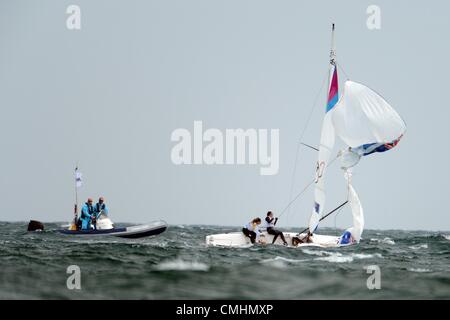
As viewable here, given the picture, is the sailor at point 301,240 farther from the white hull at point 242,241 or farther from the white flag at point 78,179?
the white flag at point 78,179

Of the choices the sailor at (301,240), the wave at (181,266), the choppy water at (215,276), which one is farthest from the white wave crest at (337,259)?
the wave at (181,266)

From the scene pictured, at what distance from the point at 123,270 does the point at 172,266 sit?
1.74 m

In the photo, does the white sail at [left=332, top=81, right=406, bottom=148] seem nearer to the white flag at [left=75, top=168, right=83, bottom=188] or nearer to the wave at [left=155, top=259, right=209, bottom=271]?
the wave at [left=155, top=259, right=209, bottom=271]

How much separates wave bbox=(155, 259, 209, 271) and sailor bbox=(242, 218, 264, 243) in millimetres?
7774

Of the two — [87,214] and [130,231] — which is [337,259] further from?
[87,214]

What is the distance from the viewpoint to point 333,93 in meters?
30.0

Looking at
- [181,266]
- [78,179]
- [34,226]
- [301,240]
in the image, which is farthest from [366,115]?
[34,226]

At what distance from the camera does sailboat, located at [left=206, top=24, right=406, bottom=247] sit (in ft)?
90.2

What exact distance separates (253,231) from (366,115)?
298 inches

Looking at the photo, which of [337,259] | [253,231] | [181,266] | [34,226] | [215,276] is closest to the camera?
[215,276]

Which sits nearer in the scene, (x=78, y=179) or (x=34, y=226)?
(x=78, y=179)

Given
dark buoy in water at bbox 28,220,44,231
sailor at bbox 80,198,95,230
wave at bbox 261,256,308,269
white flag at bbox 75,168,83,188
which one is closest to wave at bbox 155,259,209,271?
wave at bbox 261,256,308,269

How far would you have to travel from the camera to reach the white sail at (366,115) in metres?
27.3
